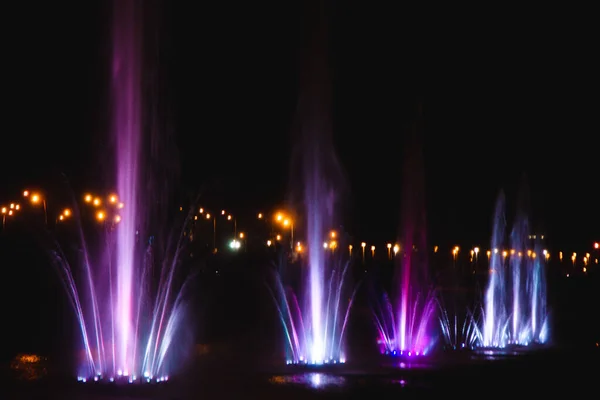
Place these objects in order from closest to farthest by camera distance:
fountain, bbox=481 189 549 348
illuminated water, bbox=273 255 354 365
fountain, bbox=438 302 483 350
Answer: illuminated water, bbox=273 255 354 365
fountain, bbox=438 302 483 350
fountain, bbox=481 189 549 348

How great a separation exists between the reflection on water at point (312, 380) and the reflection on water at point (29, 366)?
14.1 ft

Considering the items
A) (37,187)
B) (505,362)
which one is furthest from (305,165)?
(37,187)

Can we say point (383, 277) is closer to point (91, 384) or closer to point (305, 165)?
point (305, 165)

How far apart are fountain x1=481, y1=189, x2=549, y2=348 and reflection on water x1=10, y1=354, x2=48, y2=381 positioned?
15.4 m

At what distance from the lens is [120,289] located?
1508 cm

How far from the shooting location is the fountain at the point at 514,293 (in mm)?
29766

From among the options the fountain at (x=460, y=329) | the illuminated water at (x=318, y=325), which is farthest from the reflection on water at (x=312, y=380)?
the fountain at (x=460, y=329)

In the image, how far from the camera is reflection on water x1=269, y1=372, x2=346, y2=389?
14.6 m

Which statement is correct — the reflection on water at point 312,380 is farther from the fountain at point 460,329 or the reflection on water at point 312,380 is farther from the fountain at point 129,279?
the fountain at point 460,329

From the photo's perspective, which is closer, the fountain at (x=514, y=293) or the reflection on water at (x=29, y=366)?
the reflection on water at (x=29, y=366)

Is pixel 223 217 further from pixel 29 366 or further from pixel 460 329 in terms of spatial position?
pixel 29 366

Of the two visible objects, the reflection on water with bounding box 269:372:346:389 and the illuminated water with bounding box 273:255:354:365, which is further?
the illuminated water with bounding box 273:255:354:365

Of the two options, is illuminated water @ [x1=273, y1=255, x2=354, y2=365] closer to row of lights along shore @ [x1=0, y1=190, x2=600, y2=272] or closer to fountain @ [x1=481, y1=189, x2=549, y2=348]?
row of lights along shore @ [x1=0, y1=190, x2=600, y2=272]

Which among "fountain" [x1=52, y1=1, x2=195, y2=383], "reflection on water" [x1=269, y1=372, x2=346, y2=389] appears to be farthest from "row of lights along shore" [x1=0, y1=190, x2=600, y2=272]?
"reflection on water" [x1=269, y1=372, x2=346, y2=389]
